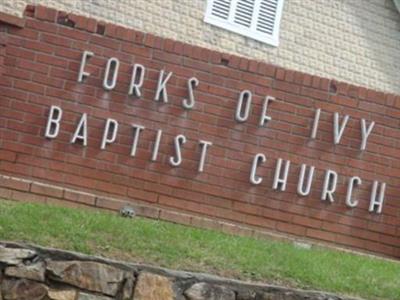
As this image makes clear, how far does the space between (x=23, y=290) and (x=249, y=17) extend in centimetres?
695

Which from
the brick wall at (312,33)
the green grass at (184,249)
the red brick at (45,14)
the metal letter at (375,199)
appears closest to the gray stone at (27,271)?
the green grass at (184,249)

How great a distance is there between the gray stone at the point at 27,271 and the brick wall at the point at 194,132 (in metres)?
2.09

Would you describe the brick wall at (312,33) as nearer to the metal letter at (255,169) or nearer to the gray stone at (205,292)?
the metal letter at (255,169)

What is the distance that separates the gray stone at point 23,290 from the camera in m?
5.70

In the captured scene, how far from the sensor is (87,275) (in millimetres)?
5750

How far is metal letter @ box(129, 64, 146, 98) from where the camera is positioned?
8.00m

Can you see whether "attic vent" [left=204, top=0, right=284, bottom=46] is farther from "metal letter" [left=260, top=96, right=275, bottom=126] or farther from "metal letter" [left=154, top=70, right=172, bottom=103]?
"metal letter" [left=154, top=70, right=172, bottom=103]

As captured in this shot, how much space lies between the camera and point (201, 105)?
820 cm

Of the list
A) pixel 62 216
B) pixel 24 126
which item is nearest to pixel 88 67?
pixel 24 126

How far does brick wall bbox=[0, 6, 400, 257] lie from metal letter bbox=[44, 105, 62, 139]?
0.13ft

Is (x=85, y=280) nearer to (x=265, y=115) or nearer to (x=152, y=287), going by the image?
(x=152, y=287)

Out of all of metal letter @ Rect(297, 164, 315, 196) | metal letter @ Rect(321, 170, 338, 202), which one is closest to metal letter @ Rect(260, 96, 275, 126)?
metal letter @ Rect(297, 164, 315, 196)

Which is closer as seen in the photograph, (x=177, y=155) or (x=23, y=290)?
(x=23, y=290)

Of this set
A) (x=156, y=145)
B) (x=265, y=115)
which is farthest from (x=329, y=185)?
(x=156, y=145)
